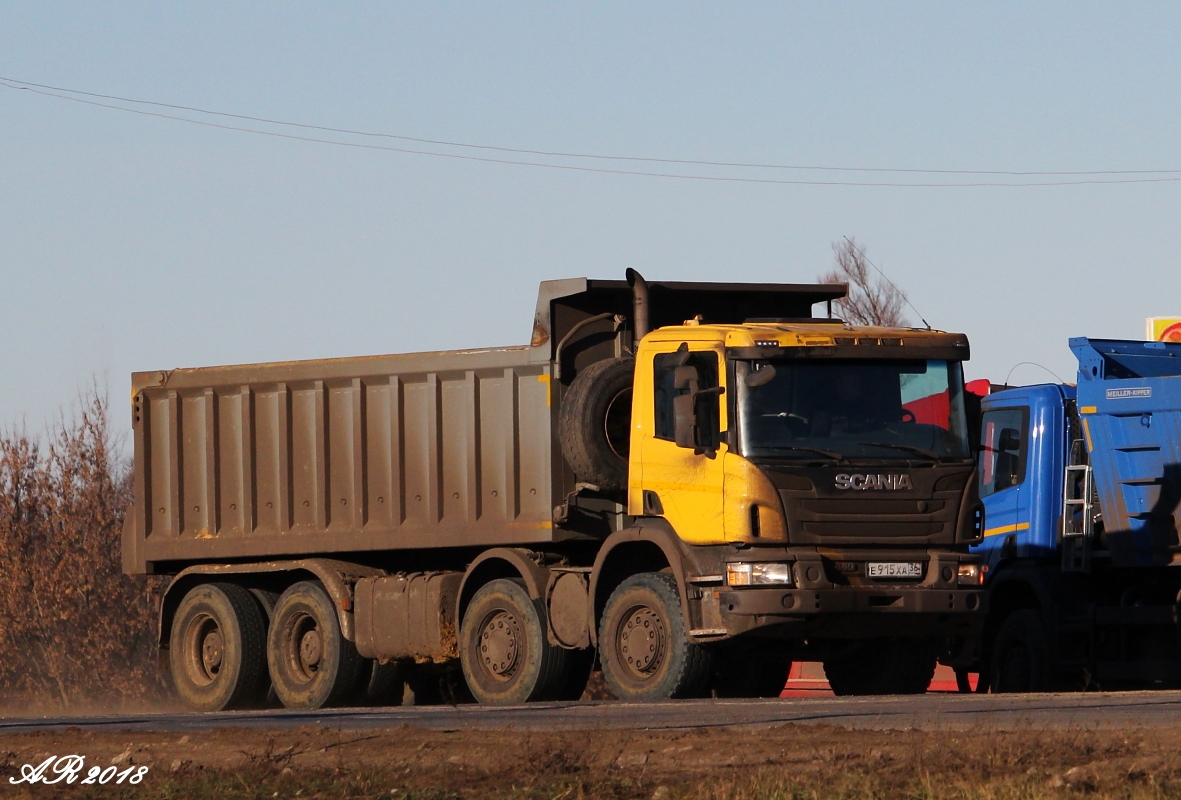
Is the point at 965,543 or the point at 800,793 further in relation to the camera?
the point at 965,543

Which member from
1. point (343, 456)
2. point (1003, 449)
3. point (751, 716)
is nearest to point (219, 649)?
point (343, 456)

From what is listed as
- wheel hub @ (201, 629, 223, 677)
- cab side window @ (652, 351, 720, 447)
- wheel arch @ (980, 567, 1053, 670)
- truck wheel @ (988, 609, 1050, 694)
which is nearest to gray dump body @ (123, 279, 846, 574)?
wheel hub @ (201, 629, 223, 677)

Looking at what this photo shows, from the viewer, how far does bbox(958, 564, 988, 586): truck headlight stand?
13766 mm

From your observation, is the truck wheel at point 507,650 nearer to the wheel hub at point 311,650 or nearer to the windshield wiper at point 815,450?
the wheel hub at point 311,650

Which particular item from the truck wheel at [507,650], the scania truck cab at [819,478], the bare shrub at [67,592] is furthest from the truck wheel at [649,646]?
the bare shrub at [67,592]

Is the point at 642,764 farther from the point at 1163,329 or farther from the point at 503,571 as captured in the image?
the point at 1163,329

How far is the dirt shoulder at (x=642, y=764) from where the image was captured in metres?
7.86

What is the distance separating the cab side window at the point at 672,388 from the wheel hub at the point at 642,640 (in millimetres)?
1351

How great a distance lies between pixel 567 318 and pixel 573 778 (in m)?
7.33

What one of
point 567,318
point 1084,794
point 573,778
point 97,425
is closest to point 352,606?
point 567,318

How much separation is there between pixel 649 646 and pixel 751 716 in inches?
116

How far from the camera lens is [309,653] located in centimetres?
1752

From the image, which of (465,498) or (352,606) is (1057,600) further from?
(352,606)

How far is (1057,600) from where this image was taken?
15.9 metres
